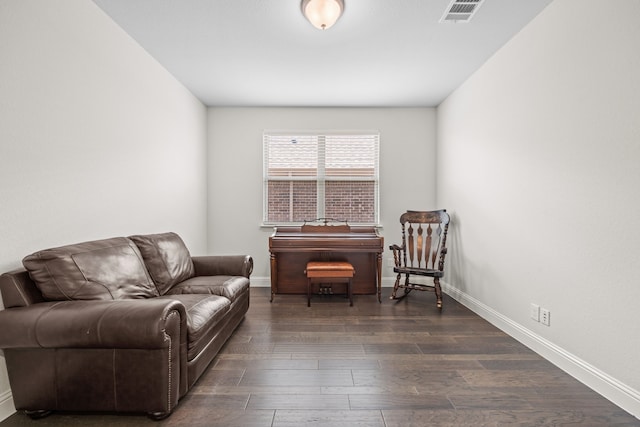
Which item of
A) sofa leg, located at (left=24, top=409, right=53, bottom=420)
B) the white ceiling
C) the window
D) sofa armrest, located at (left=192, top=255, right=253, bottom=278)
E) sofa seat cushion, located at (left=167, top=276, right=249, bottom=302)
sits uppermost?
the white ceiling

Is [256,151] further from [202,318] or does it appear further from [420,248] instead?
[202,318]

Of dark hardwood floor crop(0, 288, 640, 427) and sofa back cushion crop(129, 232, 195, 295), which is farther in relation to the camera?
A: sofa back cushion crop(129, 232, 195, 295)

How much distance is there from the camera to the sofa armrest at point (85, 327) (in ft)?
5.11

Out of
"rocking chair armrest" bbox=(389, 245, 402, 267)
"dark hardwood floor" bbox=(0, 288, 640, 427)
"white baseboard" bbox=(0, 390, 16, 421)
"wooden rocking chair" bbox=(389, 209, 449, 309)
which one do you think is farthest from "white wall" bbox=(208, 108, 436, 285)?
"white baseboard" bbox=(0, 390, 16, 421)

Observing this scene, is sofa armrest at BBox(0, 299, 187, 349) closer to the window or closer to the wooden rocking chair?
the wooden rocking chair

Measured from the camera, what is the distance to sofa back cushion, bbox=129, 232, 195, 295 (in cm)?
259

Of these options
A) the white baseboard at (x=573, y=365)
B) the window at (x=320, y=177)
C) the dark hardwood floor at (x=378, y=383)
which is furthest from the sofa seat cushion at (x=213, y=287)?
the white baseboard at (x=573, y=365)

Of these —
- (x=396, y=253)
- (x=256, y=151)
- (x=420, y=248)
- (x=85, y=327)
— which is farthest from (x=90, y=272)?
(x=420, y=248)

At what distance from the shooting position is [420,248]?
4.05m

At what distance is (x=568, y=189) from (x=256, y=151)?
3.69m

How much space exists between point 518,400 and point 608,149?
61.7 inches

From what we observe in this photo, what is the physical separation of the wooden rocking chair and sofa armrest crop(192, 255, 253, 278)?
1.81 meters

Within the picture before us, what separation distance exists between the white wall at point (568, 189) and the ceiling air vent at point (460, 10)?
534mm

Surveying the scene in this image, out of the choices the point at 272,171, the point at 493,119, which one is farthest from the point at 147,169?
the point at 493,119
